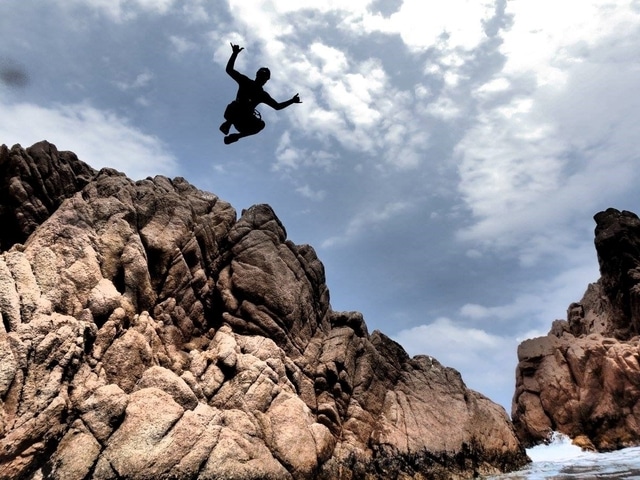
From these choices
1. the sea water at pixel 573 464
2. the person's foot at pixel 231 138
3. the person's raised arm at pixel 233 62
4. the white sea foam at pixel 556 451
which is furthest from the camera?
the white sea foam at pixel 556 451

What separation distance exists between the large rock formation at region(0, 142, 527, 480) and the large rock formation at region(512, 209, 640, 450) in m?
12.5

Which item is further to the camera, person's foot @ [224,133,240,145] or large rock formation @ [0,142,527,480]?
large rock formation @ [0,142,527,480]

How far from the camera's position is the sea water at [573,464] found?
2310 centimetres

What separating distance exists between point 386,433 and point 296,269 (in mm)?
13650

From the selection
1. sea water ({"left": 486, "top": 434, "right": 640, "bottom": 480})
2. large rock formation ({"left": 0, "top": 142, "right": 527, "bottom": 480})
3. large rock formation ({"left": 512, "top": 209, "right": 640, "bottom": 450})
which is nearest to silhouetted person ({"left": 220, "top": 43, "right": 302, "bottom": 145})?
large rock formation ({"left": 0, "top": 142, "right": 527, "bottom": 480})

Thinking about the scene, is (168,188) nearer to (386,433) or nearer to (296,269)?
(296,269)

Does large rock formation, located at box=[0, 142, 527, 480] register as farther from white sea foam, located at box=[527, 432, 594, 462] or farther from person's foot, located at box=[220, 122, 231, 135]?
person's foot, located at box=[220, 122, 231, 135]

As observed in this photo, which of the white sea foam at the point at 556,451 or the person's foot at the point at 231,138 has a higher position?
the person's foot at the point at 231,138

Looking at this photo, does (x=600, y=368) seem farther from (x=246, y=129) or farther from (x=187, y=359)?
(x=246, y=129)

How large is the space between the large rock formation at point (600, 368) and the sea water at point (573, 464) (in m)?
1.68

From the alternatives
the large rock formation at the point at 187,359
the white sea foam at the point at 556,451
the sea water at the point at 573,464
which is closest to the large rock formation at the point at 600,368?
the white sea foam at the point at 556,451

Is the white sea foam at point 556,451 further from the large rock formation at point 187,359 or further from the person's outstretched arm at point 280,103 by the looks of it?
the person's outstretched arm at point 280,103

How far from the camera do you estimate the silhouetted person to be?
51.2ft

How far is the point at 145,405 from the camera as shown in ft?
66.5
